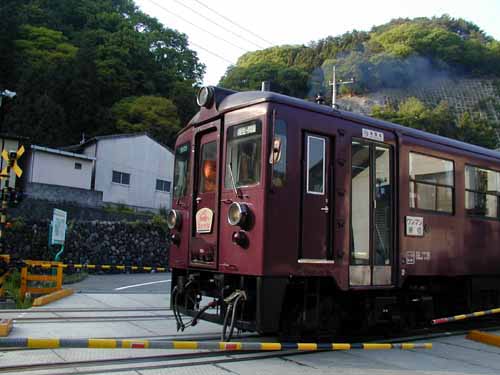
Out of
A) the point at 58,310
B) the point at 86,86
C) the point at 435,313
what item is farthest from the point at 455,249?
the point at 86,86

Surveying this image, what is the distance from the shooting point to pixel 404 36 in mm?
103000

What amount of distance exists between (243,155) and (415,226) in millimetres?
3117

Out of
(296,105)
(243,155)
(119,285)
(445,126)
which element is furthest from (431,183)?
(445,126)

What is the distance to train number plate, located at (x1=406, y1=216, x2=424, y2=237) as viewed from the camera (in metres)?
7.70

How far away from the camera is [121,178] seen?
36.1 metres

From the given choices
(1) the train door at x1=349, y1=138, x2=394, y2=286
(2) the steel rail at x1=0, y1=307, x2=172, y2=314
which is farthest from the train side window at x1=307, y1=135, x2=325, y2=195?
(2) the steel rail at x1=0, y1=307, x2=172, y2=314

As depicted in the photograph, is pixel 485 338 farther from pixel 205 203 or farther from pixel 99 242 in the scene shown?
pixel 99 242

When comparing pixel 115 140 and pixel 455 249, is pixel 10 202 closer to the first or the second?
pixel 455 249

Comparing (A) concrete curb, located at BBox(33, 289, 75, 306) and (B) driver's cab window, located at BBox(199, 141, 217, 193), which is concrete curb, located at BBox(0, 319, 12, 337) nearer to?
(B) driver's cab window, located at BBox(199, 141, 217, 193)

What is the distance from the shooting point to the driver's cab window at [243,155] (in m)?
6.32

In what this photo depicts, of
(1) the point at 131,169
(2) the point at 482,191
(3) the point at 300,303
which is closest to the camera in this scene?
(3) the point at 300,303

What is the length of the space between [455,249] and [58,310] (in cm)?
738

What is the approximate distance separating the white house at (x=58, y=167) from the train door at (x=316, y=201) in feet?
82.7

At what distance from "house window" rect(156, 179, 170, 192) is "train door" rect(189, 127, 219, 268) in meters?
31.4
